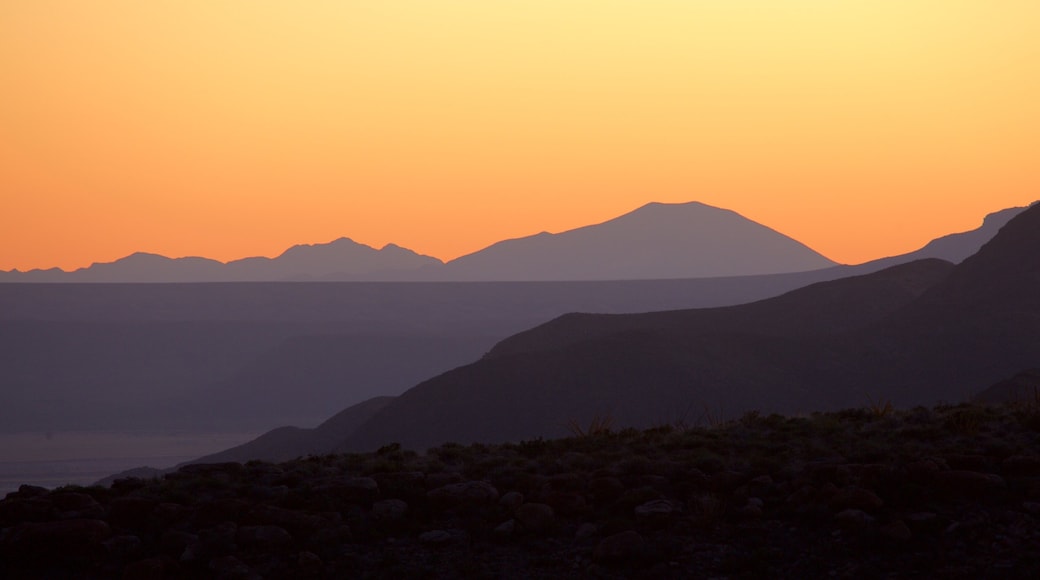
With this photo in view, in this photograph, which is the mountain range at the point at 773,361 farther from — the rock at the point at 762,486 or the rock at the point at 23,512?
the rock at the point at 23,512

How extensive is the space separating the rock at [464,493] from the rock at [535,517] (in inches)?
34.2

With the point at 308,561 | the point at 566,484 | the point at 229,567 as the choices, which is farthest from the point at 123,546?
the point at 566,484

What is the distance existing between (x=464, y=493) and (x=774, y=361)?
68.1 metres

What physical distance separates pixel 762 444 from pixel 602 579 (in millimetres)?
6315

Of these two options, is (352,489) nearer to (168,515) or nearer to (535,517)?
(168,515)

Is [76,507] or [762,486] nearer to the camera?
[762,486]

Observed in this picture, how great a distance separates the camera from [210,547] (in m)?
14.9

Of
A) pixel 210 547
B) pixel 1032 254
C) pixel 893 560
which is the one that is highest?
pixel 1032 254

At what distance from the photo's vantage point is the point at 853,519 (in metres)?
14.5

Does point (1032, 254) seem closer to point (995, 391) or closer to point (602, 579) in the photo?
point (995, 391)

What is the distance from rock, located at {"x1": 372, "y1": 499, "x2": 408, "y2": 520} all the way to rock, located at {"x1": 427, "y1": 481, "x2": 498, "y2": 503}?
453 millimetres

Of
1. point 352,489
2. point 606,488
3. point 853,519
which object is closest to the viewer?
point 853,519

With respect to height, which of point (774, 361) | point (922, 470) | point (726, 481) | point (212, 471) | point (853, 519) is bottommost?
point (853, 519)

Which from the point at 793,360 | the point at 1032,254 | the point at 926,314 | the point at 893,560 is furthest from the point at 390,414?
the point at 893,560
